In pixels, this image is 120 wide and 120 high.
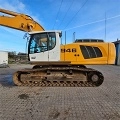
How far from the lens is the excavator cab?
9461 mm

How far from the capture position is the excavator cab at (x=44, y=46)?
946 cm

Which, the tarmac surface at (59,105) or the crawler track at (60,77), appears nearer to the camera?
the tarmac surface at (59,105)

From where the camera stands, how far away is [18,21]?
10312 mm

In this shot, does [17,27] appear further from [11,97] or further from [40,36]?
[11,97]

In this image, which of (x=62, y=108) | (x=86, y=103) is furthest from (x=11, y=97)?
(x=86, y=103)

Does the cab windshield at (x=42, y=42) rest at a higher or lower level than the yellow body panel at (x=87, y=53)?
higher

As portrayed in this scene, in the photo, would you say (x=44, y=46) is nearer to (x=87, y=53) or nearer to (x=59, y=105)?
(x=87, y=53)

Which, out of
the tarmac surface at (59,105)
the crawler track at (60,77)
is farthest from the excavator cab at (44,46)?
the tarmac surface at (59,105)

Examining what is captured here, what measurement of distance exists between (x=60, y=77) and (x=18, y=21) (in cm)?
391

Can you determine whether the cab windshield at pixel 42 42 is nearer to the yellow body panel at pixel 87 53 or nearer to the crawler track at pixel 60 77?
the yellow body panel at pixel 87 53

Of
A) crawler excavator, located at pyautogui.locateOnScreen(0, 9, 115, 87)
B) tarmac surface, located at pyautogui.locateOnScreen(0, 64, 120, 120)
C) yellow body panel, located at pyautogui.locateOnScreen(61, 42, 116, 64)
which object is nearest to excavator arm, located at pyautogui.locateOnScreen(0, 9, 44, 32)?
crawler excavator, located at pyautogui.locateOnScreen(0, 9, 115, 87)

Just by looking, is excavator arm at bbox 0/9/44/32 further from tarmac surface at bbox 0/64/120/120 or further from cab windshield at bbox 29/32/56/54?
tarmac surface at bbox 0/64/120/120

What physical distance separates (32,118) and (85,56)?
5389 mm

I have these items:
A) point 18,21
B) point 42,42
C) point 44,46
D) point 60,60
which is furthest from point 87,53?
point 18,21
